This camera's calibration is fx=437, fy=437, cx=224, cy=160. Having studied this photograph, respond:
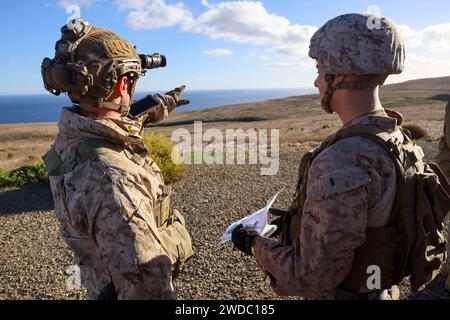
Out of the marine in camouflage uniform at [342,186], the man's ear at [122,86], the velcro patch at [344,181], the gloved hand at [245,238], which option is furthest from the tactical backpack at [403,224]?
the man's ear at [122,86]

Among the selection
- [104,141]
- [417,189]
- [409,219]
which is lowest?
[409,219]

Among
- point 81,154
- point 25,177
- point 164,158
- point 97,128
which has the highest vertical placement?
point 97,128

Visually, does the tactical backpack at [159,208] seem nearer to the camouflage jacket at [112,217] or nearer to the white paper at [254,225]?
the camouflage jacket at [112,217]

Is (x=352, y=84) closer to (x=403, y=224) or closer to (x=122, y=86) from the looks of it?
(x=403, y=224)

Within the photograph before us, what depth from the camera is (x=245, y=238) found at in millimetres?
2678

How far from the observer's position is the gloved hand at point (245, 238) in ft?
8.68

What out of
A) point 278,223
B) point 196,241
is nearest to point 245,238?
point 278,223

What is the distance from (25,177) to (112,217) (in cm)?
1142

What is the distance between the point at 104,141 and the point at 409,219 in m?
1.67

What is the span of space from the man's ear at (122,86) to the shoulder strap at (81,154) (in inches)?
15.2

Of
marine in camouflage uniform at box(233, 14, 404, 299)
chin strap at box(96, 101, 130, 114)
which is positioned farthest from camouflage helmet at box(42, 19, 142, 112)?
marine in camouflage uniform at box(233, 14, 404, 299)
